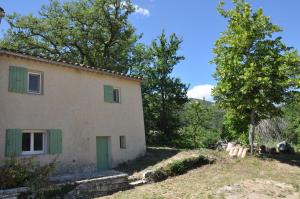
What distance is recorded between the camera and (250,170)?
1655cm

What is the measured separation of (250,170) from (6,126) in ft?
Result: 39.4

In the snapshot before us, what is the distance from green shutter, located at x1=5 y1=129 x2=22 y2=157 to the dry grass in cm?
461

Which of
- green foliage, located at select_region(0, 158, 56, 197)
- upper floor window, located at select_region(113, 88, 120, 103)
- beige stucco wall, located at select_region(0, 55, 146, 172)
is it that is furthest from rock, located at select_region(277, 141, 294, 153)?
green foliage, located at select_region(0, 158, 56, 197)

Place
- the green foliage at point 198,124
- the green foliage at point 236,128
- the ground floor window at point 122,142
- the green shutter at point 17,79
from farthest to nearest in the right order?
the green foliage at point 198,124 → the green foliage at point 236,128 → the ground floor window at point 122,142 → the green shutter at point 17,79

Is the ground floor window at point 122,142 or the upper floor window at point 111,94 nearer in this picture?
the upper floor window at point 111,94

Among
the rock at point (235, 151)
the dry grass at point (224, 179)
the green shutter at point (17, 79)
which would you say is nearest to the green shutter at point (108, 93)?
the dry grass at point (224, 179)

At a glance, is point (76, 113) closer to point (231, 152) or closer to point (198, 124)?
point (231, 152)

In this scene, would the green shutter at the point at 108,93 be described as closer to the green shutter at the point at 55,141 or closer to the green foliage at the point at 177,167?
the green shutter at the point at 55,141

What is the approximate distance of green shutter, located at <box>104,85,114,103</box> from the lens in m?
17.9

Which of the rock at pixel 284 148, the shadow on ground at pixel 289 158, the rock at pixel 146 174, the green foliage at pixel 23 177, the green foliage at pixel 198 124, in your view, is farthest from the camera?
the green foliage at pixel 198 124

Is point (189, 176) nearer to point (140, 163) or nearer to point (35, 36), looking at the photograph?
point (140, 163)

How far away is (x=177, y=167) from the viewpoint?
1639 cm

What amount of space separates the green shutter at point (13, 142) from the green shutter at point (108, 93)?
5.46 meters

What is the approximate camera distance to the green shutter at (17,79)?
13705 mm
